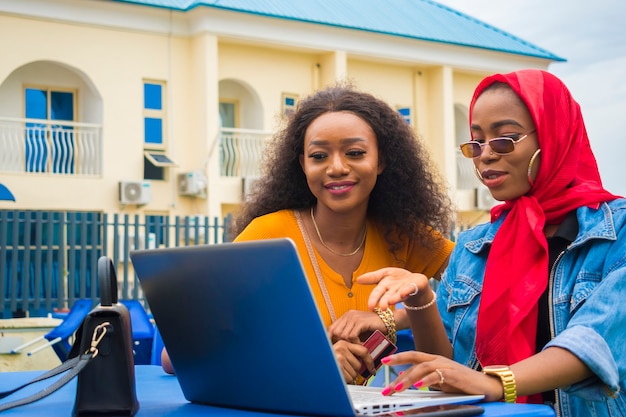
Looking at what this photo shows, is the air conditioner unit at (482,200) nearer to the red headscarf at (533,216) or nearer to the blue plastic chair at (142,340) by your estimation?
the blue plastic chair at (142,340)

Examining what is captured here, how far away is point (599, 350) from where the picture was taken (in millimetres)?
1562

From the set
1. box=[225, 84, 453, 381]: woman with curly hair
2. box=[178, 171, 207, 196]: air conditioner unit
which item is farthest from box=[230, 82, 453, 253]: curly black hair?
box=[178, 171, 207, 196]: air conditioner unit

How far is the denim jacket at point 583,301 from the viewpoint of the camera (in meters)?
1.58

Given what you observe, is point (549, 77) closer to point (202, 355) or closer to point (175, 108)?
point (202, 355)

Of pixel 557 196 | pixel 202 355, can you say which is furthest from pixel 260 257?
pixel 557 196

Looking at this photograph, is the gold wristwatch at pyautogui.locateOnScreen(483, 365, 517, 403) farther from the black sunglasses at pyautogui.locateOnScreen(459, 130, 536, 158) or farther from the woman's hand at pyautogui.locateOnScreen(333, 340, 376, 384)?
the black sunglasses at pyautogui.locateOnScreen(459, 130, 536, 158)

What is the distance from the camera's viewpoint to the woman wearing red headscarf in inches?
68.7

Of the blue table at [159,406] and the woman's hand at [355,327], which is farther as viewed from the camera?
the woman's hand at [355,327]

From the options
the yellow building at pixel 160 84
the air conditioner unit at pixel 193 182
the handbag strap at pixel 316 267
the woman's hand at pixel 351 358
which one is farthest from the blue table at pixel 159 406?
the air conditioner unit at pixel 193 182

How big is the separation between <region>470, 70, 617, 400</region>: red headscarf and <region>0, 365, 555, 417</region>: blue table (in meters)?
0.44

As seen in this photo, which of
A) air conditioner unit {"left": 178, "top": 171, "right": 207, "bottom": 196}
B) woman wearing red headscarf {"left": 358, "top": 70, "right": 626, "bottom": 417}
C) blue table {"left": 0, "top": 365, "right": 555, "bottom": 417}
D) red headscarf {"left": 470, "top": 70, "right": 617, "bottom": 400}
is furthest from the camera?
air conditioner unit {"left": 178, "top": 171, "right": 207, "bottom": 196}

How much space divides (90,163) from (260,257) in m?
16.7

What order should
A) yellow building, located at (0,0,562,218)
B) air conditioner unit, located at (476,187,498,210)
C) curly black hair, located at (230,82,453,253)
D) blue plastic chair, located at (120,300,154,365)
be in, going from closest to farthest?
curly black hair, located at (230,82,453,253), blue plastic chair, located at (120,300,154,365), yellow building, located at (0,0,562,218), air conditioner unit, located at (476,187,498,210)

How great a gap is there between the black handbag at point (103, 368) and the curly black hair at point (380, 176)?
134 cm
